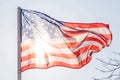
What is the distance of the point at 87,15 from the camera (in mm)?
4539

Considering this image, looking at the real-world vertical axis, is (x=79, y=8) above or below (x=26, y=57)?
above

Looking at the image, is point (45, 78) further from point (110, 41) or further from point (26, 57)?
point (110, 41)

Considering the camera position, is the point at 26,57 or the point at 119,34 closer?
the point at 26,57

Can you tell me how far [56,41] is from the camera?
4.40 metres

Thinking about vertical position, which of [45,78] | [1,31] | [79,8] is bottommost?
[45,78]

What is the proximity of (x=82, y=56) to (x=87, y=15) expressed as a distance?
0.53 meters

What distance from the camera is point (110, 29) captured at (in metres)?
4.55

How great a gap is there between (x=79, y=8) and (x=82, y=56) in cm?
61

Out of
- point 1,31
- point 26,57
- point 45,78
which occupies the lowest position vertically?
point 45,78

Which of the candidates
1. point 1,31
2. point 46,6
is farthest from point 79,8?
point 1,31

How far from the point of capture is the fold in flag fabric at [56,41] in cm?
432

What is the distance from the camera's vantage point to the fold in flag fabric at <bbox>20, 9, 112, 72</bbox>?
432 cm

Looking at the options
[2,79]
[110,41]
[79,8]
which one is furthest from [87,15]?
[2,79]

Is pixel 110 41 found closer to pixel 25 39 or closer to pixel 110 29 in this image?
pixel 110 29
